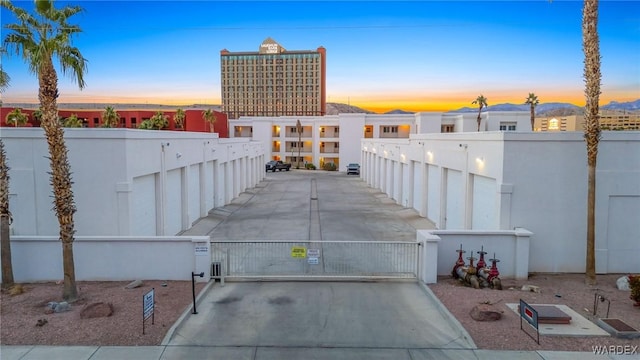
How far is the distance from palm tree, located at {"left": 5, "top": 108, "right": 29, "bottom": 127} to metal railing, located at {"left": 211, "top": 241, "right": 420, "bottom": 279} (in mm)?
56191

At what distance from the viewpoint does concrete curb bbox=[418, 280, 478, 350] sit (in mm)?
9977

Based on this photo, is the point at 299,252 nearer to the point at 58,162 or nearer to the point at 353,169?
the point at 58,162

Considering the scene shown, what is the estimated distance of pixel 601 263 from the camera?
50.1 feet

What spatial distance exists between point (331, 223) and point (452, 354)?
1629 centimetres

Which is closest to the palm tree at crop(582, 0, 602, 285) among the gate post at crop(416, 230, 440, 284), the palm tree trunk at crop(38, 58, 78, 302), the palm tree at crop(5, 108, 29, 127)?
the gate post at crop(416, 230, 440, 284)

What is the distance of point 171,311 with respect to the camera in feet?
37.3

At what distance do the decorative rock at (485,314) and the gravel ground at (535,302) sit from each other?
0.36ft

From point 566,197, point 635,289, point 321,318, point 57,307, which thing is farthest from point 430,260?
point 57,307

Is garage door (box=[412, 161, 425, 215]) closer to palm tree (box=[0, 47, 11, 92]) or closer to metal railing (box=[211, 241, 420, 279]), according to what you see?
metal railing (box=[211, 241, 420, 279])

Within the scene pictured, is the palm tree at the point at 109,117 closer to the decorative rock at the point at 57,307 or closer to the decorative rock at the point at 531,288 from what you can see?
the decorative rock at the point at 57,307

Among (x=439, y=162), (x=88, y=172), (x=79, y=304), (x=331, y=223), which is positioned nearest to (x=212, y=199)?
(x=331, y=223)

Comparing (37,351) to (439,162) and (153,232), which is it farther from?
(439,162)

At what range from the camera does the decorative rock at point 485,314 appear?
35.6 feet

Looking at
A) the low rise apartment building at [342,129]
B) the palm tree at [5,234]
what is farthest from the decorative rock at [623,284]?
the low rise apartment building at [342,129]
